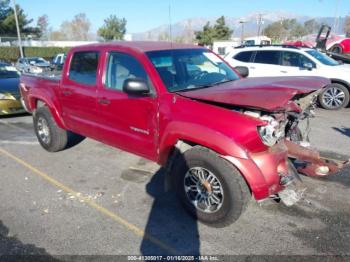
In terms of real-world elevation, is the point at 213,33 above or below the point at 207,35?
above

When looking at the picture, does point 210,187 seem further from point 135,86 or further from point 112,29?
point 112,29

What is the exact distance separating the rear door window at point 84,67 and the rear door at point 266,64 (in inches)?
263

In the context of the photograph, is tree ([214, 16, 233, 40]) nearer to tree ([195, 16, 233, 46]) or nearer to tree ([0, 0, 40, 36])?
tree ([195, 16, 233, 46])

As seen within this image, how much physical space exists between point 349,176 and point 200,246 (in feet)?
8.87

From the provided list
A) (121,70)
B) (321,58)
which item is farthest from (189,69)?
(321,58)

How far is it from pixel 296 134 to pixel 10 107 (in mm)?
7118

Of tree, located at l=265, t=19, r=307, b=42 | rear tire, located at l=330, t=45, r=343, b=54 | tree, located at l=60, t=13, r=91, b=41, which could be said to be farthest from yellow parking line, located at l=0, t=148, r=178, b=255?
tree, located at l=60, t=13, r=91, b=41

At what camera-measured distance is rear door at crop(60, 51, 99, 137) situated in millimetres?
4352

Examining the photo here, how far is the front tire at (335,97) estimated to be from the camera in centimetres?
905

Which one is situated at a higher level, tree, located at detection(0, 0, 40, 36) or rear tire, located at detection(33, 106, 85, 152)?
tree, located at detection(0, 0, 40, 36)

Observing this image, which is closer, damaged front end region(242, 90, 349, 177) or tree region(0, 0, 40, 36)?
damaged front end region(242, 90, 349, 177)

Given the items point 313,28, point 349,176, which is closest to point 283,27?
point 313,28

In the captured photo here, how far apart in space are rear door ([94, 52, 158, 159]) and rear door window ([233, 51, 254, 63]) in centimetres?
715

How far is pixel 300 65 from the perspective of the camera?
944 cm
